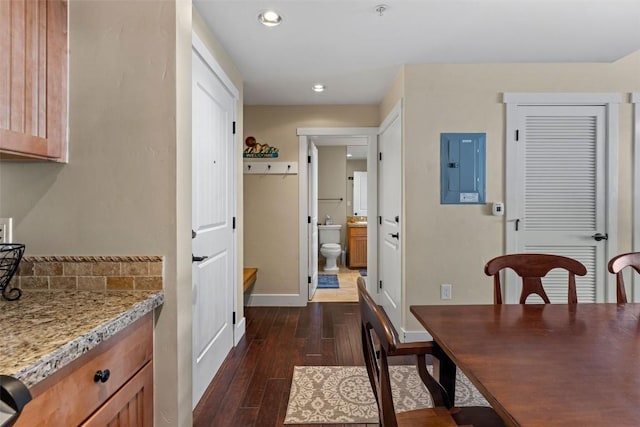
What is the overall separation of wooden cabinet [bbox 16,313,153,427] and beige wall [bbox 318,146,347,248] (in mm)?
5715

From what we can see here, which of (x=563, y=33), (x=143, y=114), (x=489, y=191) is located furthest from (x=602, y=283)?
(x=143, y=114)

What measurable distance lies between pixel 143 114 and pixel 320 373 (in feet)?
6.51

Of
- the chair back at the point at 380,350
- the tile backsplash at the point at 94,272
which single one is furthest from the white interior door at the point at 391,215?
the tile backsplash at the point at 94,272

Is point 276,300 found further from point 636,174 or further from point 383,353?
point 636,174

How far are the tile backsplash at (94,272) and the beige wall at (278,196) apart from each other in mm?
2780

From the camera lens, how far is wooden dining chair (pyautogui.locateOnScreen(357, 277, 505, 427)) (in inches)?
34.9

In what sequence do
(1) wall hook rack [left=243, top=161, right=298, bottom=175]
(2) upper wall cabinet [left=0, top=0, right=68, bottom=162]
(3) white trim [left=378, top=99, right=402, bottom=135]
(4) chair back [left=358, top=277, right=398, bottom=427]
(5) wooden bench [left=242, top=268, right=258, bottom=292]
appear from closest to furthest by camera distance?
1. (4) chair back [left=358, top=277, right=398, bottom=427]
2. (2) upper wall cabinet [left=0, top=0, right=68, bottom=162]
3. (3) white trim [left=378, top=99, right=402, bottom=135]
4. (5) wooden bench [left=242, top=268, right=258, bottom=292]
5. (1) wall hook rack [left=243, top=161, right=298, bottom=175]

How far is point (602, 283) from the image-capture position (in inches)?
114

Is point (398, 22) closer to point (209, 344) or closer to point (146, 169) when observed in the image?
point (146, 169)

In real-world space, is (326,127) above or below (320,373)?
above

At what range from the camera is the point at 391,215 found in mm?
3465

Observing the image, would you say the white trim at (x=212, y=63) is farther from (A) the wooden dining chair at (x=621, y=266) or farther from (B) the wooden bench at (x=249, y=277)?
(A) the wooden dining chair at (x=621, y=266)

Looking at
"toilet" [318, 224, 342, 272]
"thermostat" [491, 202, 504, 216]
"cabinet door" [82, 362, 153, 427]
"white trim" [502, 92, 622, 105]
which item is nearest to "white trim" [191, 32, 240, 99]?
"cabinet door" [82, 362, 153, 427]

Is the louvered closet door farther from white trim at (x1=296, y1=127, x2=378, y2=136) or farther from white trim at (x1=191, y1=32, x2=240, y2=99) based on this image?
white trim at (x1=191, y1=32, x2=240, y2=99)
